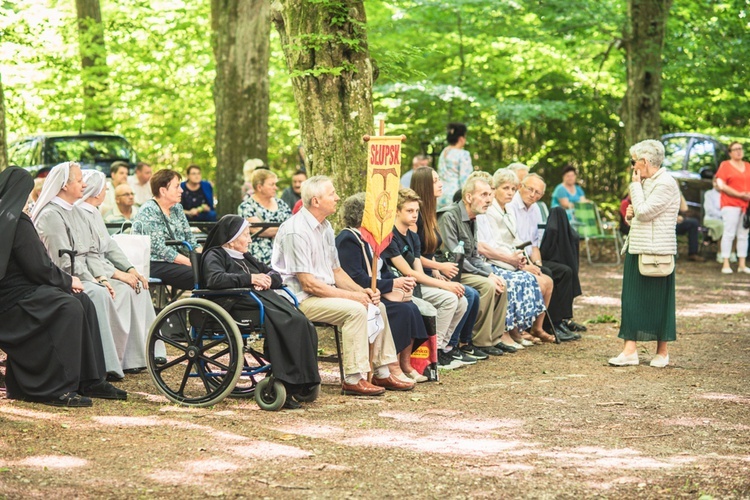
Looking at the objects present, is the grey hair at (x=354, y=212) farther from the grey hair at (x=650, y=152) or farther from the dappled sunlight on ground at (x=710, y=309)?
the dappled sunlight on ground at (x=710, y=309)

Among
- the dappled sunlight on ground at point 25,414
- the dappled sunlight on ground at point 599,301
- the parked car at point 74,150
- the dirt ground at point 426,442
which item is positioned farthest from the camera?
the parked car at point 74,150

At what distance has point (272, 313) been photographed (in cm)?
705

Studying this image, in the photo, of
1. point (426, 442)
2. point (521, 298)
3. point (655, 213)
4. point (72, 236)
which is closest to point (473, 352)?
point (521, 298)

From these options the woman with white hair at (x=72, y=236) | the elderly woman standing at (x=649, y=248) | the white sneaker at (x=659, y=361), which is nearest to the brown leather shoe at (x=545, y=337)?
the elderly woman standing at (x=649, y=248)

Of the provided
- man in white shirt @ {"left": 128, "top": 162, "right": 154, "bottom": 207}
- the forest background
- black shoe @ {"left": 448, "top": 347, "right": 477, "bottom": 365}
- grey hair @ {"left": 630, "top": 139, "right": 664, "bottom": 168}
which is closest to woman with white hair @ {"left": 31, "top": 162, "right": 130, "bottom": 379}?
black shoe @ {"left": 448, "top": 347, "right": 477, "bottom": 365}

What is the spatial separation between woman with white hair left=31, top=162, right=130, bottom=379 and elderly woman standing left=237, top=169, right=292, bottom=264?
8.77 ft

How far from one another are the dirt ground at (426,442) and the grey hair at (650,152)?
5.56 ft

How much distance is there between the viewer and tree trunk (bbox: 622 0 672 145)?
18.4 metres

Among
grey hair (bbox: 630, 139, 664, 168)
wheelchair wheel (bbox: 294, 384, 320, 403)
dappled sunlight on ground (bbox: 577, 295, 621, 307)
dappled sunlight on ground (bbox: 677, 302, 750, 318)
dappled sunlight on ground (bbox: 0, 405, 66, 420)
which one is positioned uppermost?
grey hair (bbox: 630, 139, 664, 168)

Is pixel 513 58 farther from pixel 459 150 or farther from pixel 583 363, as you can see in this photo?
pixel 583 363

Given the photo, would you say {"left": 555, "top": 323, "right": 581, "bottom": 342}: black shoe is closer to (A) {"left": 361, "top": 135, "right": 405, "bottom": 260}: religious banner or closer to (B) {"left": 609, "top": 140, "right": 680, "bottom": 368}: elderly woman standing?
(B) {"left": 609, "top": 140, "right": 680, "bottom": 368}: elderly woman standing

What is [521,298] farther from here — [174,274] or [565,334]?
[174,274]

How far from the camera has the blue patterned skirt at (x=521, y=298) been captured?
32.8 ft

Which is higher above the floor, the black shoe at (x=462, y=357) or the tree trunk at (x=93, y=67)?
the tree trunk at (x=93, y=67)
